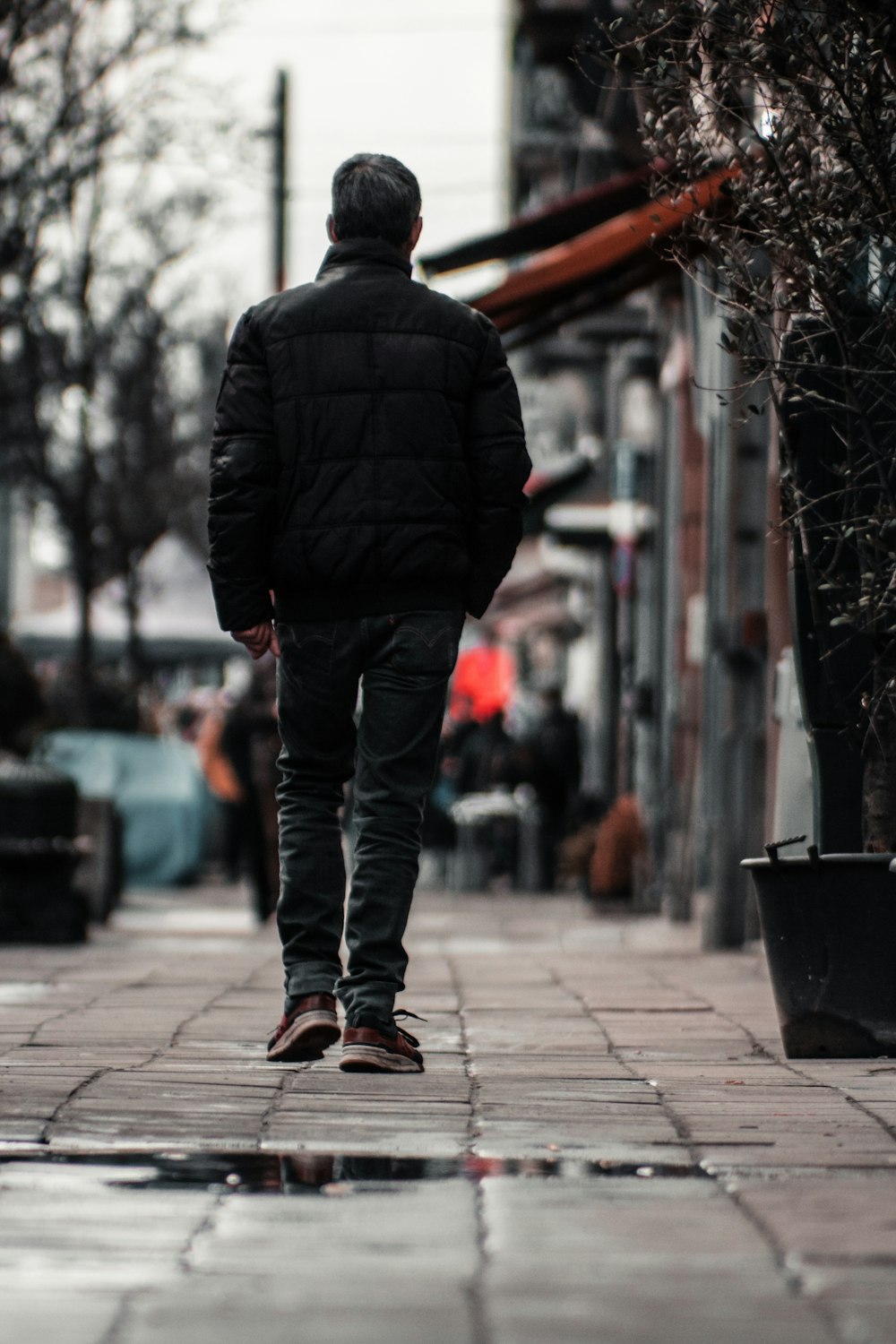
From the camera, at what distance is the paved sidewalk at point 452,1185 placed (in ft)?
10.3

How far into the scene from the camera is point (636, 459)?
18.1 metres

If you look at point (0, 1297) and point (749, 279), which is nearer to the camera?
point (0, 1297)

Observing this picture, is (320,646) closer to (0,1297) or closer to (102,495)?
(0,1297)

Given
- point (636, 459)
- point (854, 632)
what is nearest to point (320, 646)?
point (854, 632)

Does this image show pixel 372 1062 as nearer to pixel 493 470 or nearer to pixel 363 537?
pixel 363 537

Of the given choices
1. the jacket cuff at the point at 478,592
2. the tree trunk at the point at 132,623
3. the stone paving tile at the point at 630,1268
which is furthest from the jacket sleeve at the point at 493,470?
the tree trunk at the point at 132,623

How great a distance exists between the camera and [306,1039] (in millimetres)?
5680

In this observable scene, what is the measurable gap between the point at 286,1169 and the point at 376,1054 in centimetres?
135

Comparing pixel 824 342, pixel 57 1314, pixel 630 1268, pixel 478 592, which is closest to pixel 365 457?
pixel 478 592

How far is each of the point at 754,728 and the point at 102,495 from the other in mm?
19203

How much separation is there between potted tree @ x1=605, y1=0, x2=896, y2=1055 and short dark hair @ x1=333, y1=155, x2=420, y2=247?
59cm

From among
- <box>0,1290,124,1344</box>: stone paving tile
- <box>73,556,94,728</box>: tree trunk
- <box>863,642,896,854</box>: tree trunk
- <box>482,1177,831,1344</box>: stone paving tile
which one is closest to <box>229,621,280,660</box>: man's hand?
<box>863,642,896,854</box>: tree trunk

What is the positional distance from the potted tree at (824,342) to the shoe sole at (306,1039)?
3.51ft

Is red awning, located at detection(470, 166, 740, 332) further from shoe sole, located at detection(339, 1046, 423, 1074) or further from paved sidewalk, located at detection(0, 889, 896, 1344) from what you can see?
shoe sole, located at detection(339, 1046, 423, 1074)
